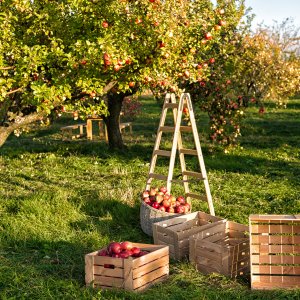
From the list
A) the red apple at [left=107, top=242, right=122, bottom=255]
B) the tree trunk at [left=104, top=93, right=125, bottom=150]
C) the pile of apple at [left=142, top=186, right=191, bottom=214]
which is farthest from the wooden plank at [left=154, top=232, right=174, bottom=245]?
the tree trunk at [left=104, top=93, right=125, bottom=150]

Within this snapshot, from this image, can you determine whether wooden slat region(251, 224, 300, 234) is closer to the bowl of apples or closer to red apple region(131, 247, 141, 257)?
red apple region(131, 247, 141, 257)

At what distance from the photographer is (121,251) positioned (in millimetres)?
5973

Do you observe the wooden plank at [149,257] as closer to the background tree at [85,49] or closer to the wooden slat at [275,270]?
the wooden slat at [275,270]

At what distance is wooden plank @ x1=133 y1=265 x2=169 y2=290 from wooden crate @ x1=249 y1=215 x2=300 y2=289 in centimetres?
101

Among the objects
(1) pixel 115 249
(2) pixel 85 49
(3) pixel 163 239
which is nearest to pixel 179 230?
(3) pixel 163 239

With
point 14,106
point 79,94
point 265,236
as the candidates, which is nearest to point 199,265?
point 265,236

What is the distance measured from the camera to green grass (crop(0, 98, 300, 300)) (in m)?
5.83

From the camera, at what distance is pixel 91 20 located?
10109 mm

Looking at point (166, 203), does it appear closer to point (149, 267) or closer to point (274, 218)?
point (149, 267)

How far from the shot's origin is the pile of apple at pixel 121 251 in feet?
19.3

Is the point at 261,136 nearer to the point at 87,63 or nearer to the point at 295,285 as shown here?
the point at 87,63

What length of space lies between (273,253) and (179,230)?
1743 mm

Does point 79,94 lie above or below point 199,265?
above

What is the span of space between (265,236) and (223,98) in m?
8.55
